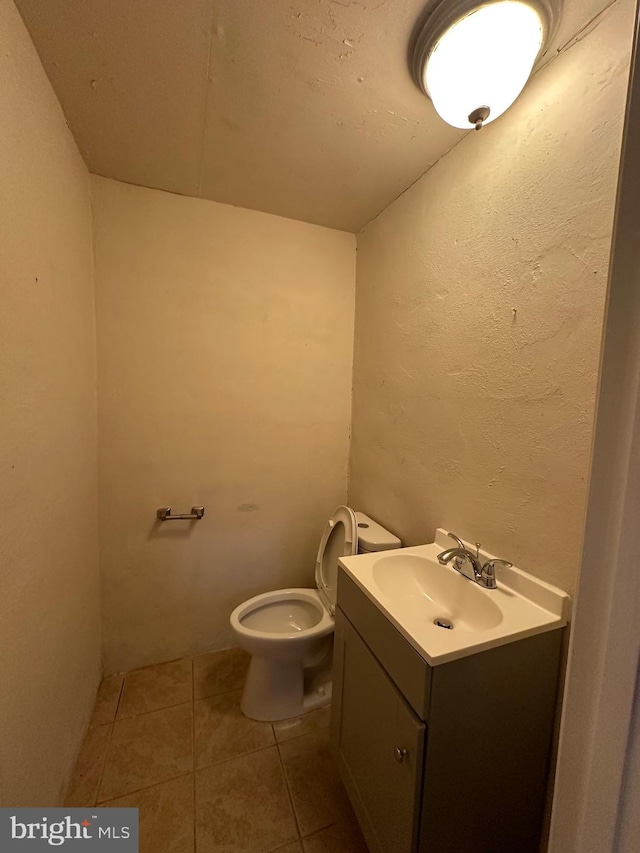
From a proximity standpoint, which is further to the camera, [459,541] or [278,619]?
[278,619]

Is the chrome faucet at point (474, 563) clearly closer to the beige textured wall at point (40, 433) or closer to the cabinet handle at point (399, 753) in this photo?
the cabinet handle at point (399, 753)

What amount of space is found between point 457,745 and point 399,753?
0.15 metres

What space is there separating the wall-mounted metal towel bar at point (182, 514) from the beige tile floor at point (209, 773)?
2.61 feet

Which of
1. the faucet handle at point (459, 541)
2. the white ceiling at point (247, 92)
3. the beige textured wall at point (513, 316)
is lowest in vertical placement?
the faucet handle at point (459, 541)

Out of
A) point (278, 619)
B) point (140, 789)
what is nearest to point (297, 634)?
point (278, 619)

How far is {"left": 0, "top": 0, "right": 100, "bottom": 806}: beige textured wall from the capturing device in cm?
80

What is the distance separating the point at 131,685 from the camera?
1.62 metres

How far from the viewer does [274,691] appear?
1459 millimetres

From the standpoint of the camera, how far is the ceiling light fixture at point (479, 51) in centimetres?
77

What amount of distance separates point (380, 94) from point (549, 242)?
0.69 metres

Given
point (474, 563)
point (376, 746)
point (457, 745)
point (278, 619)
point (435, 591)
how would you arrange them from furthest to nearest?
point (278, 619), point (435, 591), point (474, 563), point (376, 746), point (457, 745)

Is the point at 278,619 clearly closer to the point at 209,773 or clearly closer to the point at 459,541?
the point at 209,773

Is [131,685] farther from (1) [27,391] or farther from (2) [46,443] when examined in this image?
(1) [27,391]

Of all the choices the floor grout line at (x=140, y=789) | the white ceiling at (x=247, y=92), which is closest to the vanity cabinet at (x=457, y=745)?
the floor grout line at (x=140, y=789)
